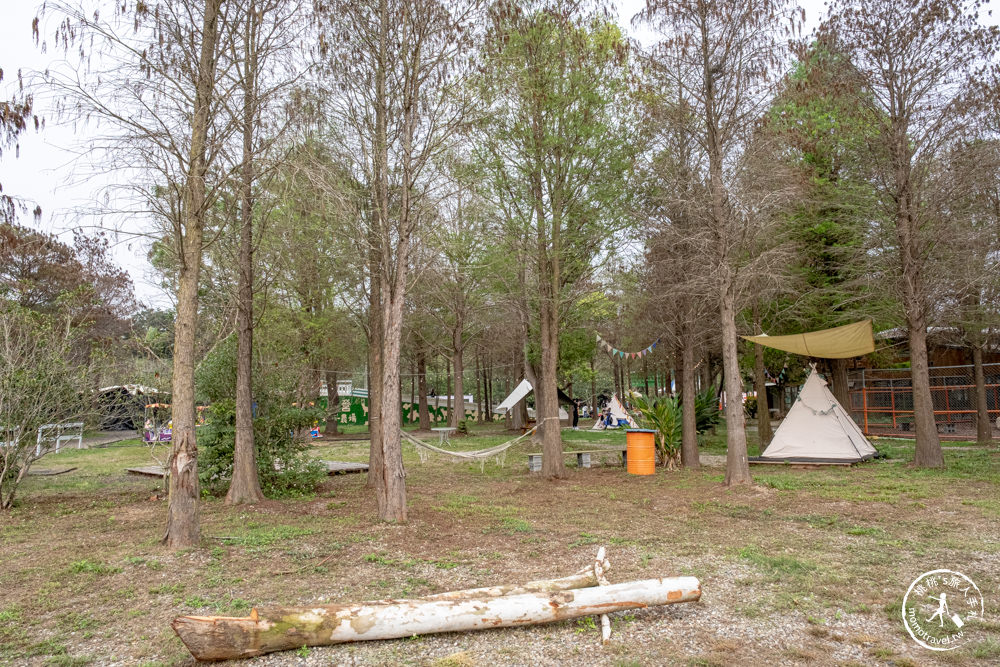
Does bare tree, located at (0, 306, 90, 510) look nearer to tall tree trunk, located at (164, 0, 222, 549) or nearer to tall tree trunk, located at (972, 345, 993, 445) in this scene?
tall tree trunk, located at (164, 0, 222, 549)

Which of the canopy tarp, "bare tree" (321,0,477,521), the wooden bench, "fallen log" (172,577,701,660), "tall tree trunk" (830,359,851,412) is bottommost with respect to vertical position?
the wooden bench

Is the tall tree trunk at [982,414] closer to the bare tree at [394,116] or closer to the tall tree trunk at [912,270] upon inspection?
the tall tree trunk at [912,270]

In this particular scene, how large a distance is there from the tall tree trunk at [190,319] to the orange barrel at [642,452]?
306 inches

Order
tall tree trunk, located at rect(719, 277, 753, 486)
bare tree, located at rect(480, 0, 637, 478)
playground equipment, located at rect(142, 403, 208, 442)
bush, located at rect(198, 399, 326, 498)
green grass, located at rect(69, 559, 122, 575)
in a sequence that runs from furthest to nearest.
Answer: playground equipment, located at rect(142, 403, 208, 442) → bare tree, located at rect(480, 0, 637, 478) → tall tree trunk, located at rect(719, 277, 753, 486) → bush, located at rect(198, 399, 326, 498) → green grass, located at rect(69, 559, 122, 575)

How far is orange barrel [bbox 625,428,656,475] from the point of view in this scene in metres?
11.6

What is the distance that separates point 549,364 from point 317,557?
20.1ft

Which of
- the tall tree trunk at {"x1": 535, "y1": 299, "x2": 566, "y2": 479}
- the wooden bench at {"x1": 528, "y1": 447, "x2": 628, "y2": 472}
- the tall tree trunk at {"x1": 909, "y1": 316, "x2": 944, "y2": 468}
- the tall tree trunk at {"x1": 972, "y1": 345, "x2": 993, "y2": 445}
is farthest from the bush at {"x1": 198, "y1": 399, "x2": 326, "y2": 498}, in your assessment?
the tall tree trunk at {"x1": 972, "y1": 345, "x2": 993, "y2": 445}

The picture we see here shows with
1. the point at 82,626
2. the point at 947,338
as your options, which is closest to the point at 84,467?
the point at 82,626

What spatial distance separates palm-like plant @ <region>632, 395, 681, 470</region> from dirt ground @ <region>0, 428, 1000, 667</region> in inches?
82.6

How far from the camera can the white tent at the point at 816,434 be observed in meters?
12.3

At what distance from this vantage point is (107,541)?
6.36 meters

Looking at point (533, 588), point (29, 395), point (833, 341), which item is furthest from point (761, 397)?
point (29, 395)

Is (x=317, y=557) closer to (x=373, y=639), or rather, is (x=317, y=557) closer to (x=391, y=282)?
(x=373, y=639)

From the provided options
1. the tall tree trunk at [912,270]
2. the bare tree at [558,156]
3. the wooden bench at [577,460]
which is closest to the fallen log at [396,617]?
the bare tree at [558,156]
